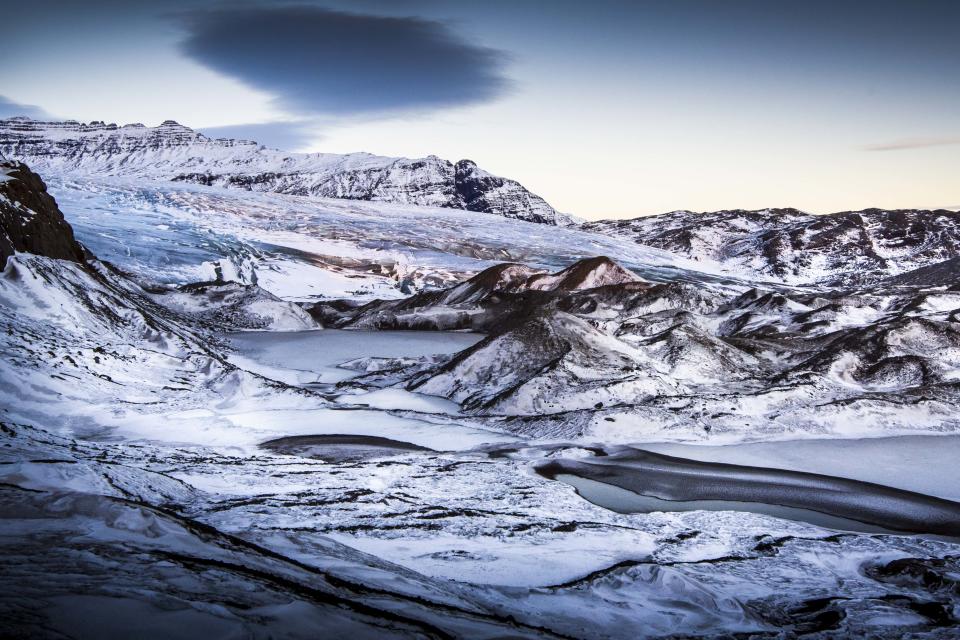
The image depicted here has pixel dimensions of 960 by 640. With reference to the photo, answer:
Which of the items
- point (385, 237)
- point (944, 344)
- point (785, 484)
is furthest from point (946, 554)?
point (385, 237)

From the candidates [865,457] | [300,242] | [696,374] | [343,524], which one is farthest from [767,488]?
[300,242]

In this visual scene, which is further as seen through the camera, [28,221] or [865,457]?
[28,221]

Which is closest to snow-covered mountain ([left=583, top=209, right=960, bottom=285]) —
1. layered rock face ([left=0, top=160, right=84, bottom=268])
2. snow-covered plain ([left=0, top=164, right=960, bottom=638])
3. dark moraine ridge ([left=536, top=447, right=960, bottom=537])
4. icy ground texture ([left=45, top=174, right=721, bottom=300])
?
icy ground texture ([left=45, top=174, right=721, bottom=300])

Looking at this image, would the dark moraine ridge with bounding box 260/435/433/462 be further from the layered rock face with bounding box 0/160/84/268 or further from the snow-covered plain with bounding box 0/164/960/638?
the layered rock face with bounding box 0/160/84/268

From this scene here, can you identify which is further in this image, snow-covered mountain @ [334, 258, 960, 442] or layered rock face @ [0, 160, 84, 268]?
layered rock face @ [0, 160, 84, 268]

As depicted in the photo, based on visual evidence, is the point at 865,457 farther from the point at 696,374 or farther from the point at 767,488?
the point at 696,374

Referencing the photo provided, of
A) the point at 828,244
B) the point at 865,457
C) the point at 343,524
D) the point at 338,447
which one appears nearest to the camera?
the point at 343,524

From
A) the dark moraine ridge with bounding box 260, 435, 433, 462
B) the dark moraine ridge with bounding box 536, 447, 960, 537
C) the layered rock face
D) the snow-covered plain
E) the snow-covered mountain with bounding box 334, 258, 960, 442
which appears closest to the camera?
the snow-covered plain
